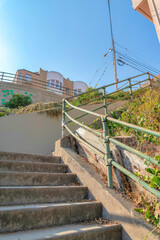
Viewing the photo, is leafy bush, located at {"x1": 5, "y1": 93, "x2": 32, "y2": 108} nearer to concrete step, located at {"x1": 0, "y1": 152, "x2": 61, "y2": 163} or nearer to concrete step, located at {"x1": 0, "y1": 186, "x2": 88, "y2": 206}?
concrete step, located at {"x1": 0, "y1": 152, "x2": 61, "y2": 163}

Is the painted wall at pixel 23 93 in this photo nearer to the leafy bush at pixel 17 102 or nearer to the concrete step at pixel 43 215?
the leafy bush at pixel 17 102

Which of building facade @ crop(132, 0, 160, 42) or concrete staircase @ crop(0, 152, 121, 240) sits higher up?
building facade @ crop(132, 0, 160, 42)

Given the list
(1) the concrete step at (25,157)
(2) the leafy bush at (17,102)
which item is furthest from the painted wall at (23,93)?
(1) the concrete step at (25,157)

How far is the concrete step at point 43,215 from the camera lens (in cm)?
150

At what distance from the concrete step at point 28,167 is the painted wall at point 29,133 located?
7.70ft

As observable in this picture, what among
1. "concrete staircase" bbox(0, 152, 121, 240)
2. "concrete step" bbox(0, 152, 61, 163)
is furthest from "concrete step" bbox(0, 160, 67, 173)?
"concrete step" bbox(0, 152, 61, 163)

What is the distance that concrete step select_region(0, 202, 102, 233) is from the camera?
4.93 feet

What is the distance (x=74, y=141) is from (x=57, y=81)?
20684 mm

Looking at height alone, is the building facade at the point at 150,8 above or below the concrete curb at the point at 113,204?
above

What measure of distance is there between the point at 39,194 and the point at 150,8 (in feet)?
24.3

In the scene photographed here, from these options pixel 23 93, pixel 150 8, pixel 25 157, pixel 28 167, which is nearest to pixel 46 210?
pixel 28 167

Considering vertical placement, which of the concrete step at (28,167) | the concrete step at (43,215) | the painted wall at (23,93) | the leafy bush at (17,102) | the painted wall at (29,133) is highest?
the painted wall at (23,93)

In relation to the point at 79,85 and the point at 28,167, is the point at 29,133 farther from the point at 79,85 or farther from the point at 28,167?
the point at 79,85

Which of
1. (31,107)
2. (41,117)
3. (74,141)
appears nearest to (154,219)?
(74,141)
